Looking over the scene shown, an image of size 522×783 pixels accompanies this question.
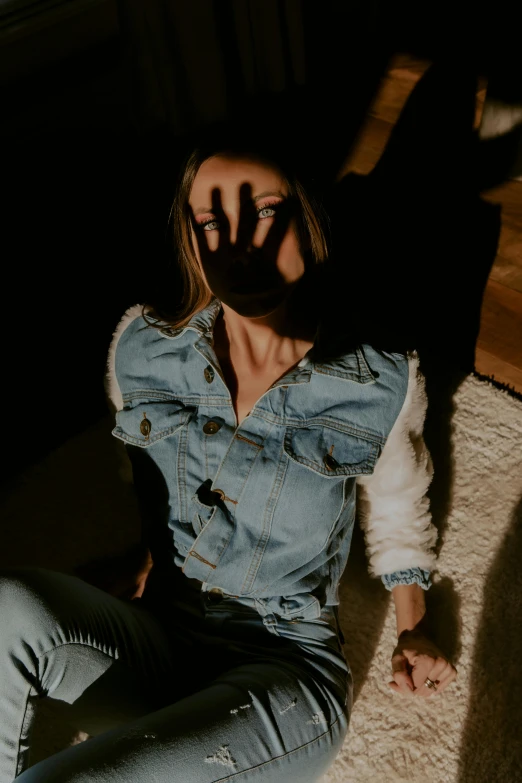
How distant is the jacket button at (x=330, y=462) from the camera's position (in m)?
0.91

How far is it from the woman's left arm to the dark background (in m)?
0.46

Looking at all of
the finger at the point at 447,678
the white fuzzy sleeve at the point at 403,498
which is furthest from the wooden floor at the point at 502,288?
the finger at the point at 447,678

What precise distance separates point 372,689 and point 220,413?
0.51 meters

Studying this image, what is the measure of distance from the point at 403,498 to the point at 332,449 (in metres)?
0.13

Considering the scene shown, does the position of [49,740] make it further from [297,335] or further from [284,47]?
[284,47]

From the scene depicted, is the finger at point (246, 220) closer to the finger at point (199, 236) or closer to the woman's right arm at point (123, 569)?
the finger at point (199, 236)

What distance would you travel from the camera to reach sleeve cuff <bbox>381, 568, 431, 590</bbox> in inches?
39.2

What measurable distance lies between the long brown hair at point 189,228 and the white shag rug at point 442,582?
1.62 feet

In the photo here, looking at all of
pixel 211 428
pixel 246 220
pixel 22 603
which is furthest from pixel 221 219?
pixel 22 603

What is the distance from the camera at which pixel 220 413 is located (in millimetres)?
943

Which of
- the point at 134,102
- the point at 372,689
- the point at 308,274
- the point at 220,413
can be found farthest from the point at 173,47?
the point at 372,689

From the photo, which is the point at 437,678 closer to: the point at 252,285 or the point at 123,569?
the point at 123,569

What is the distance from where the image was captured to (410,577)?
3.27 ft

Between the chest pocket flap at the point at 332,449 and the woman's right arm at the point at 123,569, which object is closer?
the chest pocket flap at the point at 332,449
